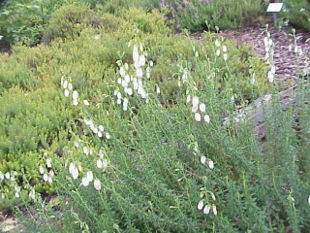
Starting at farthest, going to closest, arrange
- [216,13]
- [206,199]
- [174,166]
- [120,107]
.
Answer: [216,13] → [120,107] → [174,166] → [206,199]

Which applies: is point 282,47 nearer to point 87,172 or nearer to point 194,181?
point 194,181

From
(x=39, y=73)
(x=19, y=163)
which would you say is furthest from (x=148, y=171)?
(x=39, y=73)

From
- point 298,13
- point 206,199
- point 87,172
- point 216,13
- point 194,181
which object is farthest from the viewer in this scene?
point 216,13

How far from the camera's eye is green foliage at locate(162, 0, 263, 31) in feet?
20.6

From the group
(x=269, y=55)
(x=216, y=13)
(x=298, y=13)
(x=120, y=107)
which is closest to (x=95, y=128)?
(x=269, y=55)

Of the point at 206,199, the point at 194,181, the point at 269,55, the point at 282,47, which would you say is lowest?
the point at 282,47

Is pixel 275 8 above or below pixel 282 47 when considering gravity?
above

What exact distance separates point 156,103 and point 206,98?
0.30 m

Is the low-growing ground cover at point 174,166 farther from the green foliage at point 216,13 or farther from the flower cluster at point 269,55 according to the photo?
the green foliage at point 216,13

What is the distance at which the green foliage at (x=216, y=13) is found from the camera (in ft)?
20.6

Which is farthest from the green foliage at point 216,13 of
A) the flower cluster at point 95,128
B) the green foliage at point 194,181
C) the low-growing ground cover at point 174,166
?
the flower cluster at point 95,128

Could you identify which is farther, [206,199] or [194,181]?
[194,181]

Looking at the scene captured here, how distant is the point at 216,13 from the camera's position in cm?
636

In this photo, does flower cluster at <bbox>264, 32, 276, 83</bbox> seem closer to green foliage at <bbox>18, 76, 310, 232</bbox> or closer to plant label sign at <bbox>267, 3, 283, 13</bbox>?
green foliage at <bbox>18, 76, 310, 232</bbox>
